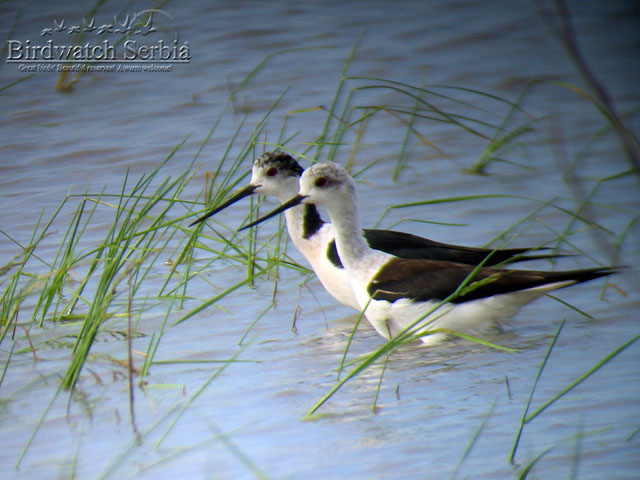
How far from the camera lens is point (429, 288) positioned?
420 cm

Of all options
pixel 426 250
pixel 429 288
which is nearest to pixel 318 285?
pixel 426 250

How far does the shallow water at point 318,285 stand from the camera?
303 cm

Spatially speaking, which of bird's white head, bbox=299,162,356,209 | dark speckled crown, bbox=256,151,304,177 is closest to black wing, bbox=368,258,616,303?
bird's white head, bbox=299,162,356,209

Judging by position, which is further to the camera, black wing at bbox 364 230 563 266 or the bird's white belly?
black wing at bbox 364 230 563 266

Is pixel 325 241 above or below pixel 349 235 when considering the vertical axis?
below

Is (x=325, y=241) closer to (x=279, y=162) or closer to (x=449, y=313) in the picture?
(x=279, y=162)

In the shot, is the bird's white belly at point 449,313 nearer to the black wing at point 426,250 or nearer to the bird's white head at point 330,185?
the black wing at point 426,250

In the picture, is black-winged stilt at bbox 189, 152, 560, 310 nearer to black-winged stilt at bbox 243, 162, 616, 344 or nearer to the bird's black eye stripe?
black-winged stilt at bbox 243, 162, 616, 344

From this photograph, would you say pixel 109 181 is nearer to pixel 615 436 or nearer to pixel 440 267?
pixel 440 267

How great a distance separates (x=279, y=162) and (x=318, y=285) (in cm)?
80

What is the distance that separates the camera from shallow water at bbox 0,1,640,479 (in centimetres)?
303

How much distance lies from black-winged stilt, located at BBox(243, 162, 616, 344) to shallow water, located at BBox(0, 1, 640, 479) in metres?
0.13

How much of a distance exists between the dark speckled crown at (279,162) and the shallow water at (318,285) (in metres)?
0.63

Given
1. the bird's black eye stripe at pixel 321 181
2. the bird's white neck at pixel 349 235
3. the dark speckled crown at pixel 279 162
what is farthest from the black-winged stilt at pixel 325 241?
the bird's black eye stripe at pixel 321 181
